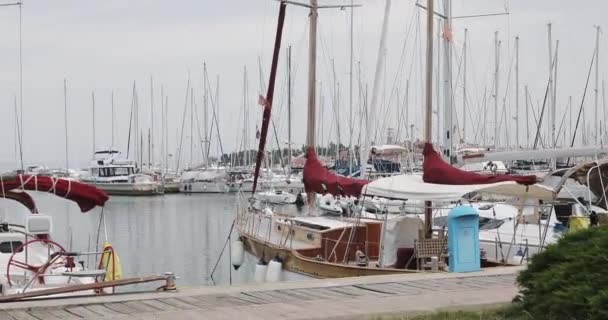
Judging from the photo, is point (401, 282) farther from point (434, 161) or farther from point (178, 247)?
point (178, 247)

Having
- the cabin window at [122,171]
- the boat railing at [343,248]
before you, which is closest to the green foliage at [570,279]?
the boat railing at [343,248]

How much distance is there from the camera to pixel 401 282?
13.1 meters

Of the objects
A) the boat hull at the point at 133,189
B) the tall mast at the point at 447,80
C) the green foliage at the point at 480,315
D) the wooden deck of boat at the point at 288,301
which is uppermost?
the tall mast at the point at 447,80

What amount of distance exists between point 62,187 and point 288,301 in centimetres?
813

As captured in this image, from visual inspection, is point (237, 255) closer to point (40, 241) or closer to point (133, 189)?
point (40, 241)

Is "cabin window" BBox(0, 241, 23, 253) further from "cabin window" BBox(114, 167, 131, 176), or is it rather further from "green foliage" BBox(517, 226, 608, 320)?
"cabin window" BBox(114, 167, 131, 176)

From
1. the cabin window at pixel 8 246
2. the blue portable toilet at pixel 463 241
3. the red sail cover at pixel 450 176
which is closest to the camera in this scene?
the blue portable toilet at pixel 463 241

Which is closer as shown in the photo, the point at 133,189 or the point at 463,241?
the point at 463,241

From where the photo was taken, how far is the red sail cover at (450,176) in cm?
1797

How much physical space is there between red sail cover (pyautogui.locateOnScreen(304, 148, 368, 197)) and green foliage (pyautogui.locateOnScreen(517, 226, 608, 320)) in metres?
11.7

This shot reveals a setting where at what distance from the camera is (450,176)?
19.0m

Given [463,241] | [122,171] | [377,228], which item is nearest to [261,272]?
[377,228]

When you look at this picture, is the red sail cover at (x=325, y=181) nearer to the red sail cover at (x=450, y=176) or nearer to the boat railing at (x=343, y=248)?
the boat railing at (x=343, y=248)

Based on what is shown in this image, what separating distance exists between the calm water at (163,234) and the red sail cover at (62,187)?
188 inches
